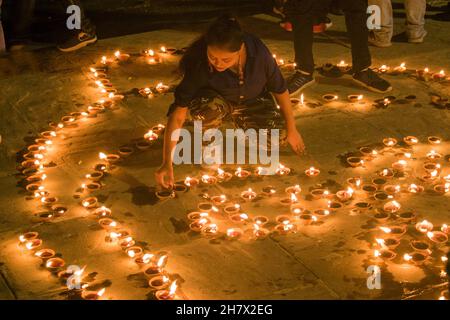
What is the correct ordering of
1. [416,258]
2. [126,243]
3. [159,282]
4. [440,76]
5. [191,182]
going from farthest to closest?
[440,76]
[191,182]
[126,243]
[416,258]
[159,282]

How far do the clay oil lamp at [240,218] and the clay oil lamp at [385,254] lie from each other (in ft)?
2.93

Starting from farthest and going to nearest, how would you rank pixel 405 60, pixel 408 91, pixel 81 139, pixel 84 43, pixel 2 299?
pixel 84 43, pixel 405 60, pixel 408 91, pixel 81 139, pixel 2 299

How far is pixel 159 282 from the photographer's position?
425cm

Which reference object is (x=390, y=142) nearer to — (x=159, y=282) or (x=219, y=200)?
(x=219, y=200)

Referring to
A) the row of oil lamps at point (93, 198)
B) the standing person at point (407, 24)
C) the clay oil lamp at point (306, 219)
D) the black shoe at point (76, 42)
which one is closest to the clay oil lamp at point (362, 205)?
the clay oil lamp at point (306, 219)

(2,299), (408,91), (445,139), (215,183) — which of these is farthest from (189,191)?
(408,91)

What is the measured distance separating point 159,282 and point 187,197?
3.49 feet

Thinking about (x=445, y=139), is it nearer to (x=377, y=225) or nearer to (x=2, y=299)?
(x=377, y=225)

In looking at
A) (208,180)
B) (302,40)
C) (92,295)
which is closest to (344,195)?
(208,180)

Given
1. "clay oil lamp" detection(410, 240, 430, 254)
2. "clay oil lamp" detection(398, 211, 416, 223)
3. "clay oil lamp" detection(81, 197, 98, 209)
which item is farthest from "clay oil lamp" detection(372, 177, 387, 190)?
"clay oil lamp" detection(81, 197, 98, 209)

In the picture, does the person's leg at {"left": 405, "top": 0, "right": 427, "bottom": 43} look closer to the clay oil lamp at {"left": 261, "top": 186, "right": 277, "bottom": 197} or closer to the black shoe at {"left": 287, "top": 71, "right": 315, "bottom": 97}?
the black shoe at {"left": 287, "top": 71, "right": 315, "bottom": 97}

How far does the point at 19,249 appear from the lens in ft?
15.2

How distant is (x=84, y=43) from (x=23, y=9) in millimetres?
886

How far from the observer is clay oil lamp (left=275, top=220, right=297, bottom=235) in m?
4.77
